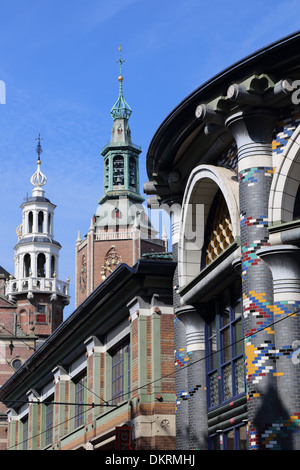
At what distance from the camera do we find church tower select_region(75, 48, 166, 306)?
134125 mm

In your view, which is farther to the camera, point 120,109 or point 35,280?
point 120,109

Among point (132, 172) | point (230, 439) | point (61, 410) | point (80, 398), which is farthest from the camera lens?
point (132, 172)

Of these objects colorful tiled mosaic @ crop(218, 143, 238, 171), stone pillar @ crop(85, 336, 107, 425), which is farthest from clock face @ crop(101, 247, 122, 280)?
colorful tiled mosaic @ crop(218, 143, 238, 171)

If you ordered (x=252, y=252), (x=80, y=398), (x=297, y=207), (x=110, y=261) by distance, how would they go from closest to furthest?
(x=252, y=252)
(x=297, y=207)
(x=80, y=398)
(x=110, y=261)

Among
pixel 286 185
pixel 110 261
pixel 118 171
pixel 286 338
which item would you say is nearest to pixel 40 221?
pixel 110 261

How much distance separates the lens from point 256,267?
78.0ft

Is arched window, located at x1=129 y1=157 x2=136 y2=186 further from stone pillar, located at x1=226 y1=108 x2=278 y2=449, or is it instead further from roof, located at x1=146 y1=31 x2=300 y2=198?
stone pillar, located at x1=226 y1=108 x2=278 y2=449

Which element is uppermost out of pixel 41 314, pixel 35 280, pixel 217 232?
pixel 35 280

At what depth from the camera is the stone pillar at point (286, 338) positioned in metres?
22.2

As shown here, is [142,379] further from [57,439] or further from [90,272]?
[90,272]

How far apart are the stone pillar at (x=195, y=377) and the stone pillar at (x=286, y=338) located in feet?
18.4

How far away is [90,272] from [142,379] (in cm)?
10499

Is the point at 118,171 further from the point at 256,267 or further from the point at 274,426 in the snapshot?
the point at 274,426

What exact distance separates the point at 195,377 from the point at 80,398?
1211cm
